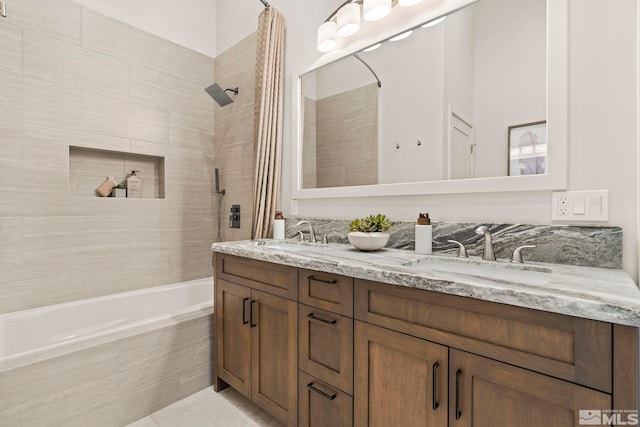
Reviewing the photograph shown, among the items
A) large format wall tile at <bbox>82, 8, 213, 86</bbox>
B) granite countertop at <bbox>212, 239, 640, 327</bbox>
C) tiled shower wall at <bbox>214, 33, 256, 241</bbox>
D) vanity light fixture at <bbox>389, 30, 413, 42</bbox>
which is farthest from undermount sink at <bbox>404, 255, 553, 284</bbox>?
large format wall tile at <bbox>82, 8, 213, 86</bbox>

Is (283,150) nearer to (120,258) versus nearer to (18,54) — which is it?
(120,258)

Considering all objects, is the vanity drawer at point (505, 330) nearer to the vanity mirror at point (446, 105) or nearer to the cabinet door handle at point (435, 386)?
the cabinet door handle at point (435, 386)

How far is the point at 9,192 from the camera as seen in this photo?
1922 mm

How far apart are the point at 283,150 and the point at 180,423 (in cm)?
182

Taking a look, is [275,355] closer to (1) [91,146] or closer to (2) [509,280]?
(2) [509,280]

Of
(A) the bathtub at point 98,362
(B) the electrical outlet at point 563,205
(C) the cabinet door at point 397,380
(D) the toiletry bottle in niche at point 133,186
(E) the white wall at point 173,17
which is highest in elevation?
(E) the white wall at point 173,17

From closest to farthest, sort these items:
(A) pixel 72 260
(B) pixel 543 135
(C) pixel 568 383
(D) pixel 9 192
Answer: (C) pixel 568 383 → (B) pixel 543 135 → (D) pixel 9 192 → (A) pixel 72 260

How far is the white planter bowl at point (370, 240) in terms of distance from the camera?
58.0 inches

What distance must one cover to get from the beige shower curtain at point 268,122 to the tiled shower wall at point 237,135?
324 millimetres

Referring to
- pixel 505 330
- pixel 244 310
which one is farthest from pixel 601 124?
pixel 244 310

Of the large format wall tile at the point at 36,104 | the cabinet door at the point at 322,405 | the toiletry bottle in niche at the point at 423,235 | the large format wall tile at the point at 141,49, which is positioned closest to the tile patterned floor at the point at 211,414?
the cabinet door at the point at 322,405

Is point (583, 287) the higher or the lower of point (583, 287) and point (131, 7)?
the lower

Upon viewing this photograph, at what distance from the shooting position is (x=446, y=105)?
59.9 inches

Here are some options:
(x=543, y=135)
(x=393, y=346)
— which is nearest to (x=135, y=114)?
(x=393, y=346)
